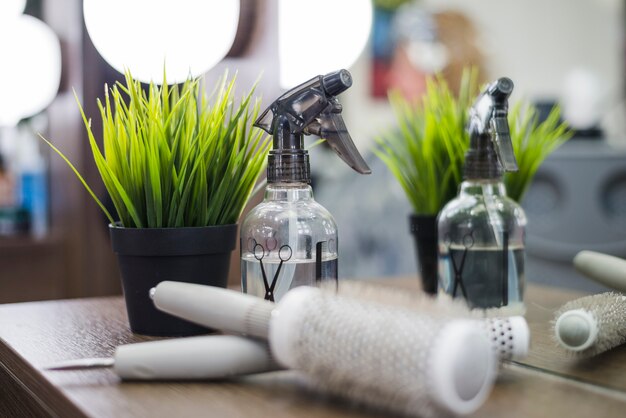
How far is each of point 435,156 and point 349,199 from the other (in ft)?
3.98

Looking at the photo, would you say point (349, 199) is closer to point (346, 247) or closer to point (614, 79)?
point (346, 247)

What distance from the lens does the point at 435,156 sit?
27.4 inches

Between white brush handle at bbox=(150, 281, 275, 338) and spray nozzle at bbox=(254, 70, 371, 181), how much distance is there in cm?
12

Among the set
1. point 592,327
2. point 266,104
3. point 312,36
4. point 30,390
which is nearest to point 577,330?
point 592,327

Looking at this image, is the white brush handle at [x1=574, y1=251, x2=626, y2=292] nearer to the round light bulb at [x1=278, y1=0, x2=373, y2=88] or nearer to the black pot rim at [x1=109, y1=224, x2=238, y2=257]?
the black pot rim at [x1=109, y1=224, x2=238, y2=257]

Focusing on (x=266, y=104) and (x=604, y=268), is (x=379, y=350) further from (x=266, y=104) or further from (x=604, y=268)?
(x=266, y=104)

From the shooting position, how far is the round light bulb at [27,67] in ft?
4.19

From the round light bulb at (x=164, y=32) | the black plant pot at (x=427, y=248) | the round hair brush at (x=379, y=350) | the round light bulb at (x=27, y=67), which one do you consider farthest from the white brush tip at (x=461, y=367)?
the round light bulb at (x=27, y=67)

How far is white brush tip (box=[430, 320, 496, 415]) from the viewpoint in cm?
31

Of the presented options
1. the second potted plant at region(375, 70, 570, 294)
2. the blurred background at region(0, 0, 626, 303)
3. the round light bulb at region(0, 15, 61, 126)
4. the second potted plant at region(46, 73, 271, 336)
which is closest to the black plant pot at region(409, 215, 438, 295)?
the second potted plant at region(375, 70, 570, 294)

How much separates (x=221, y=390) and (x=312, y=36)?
692mm

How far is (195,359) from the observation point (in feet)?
1.31

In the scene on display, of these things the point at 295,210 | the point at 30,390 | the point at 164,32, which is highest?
the point at 164,32

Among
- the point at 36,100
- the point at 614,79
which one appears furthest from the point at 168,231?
the point at 614,79
